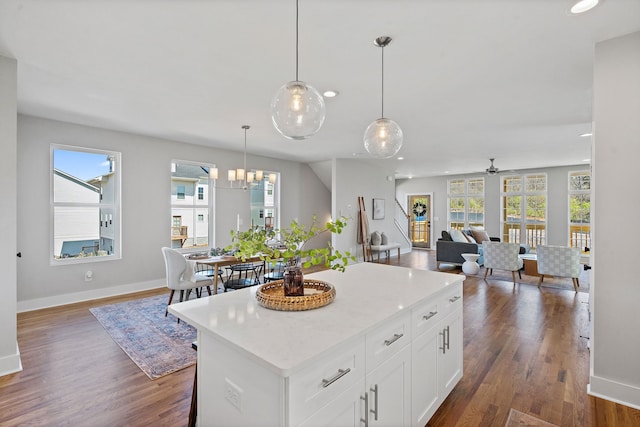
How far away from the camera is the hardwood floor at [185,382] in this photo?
2.03m

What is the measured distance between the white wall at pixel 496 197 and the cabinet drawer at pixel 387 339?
9508 mm

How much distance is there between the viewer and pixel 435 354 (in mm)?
1916

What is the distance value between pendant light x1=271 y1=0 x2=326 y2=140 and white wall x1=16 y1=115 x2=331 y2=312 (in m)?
2.49

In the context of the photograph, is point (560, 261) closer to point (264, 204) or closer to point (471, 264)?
point (471, 264)

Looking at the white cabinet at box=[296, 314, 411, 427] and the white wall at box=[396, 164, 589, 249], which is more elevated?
the white wall at box=[396, 164, 589, 249]

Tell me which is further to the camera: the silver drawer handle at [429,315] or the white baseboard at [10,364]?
the white baseboard at [10,364]

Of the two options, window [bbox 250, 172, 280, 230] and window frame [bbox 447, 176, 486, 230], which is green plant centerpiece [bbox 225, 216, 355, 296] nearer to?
window [bbox 250, 172, 280, 230]

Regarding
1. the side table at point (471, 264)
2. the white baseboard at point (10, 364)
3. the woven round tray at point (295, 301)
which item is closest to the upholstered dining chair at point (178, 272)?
the white baseboard at point (10, 364)

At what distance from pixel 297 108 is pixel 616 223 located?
239cm

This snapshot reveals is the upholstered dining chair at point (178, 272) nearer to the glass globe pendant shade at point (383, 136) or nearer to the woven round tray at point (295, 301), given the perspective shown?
the woven round tray at point (295, 301)

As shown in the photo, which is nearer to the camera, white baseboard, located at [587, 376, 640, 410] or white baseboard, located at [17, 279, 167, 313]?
white baseboard, located at [587, 376, 640, 410]

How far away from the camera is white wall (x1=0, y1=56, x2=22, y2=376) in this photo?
2.50 metres

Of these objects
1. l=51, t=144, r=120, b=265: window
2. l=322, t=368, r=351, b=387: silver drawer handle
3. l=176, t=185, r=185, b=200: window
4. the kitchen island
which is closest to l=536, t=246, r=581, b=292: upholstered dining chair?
the kitchen island

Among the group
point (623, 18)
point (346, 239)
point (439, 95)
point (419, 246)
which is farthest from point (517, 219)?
point (623, 18)
